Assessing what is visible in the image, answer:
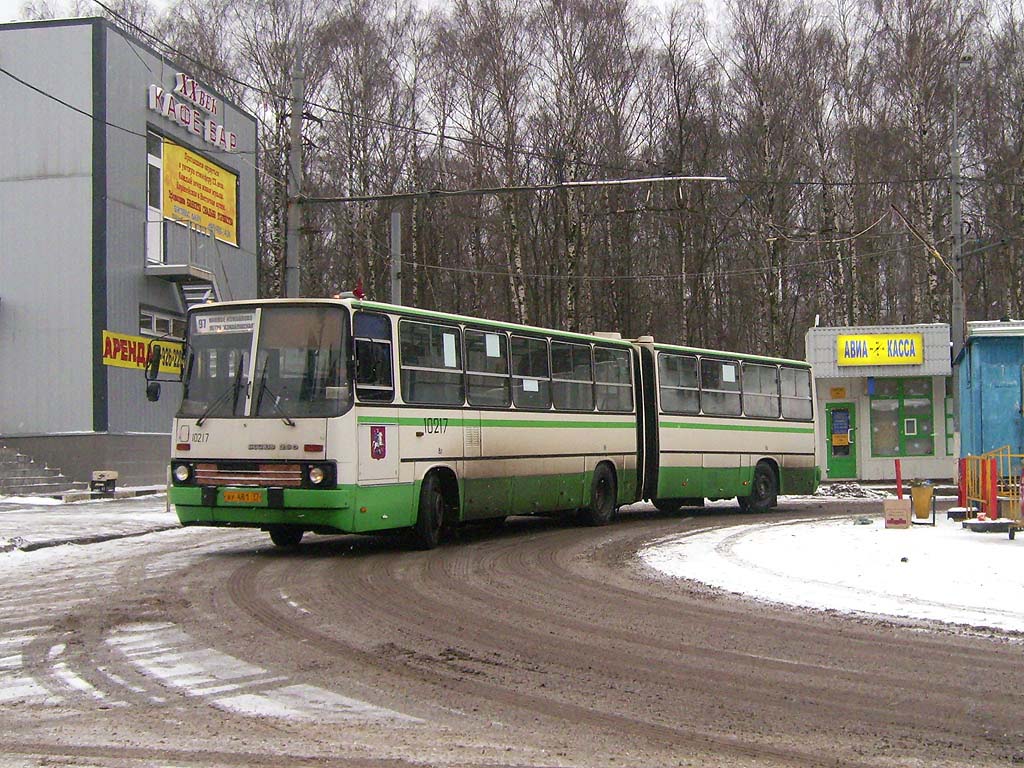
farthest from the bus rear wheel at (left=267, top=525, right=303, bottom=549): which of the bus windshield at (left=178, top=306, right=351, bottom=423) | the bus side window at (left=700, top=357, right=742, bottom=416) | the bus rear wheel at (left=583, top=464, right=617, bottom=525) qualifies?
the bus side window at (left=700, top=357, right=742, bottom=416)

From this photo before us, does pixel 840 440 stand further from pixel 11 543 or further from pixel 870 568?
pixel 11 543

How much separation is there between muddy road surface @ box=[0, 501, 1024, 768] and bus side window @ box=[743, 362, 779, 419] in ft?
36.3

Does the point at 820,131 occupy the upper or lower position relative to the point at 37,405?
upper

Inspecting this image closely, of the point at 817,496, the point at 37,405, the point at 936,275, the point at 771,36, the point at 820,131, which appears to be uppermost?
the point at 771,36

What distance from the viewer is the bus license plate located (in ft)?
43.5

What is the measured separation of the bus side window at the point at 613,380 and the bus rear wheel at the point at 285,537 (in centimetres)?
558

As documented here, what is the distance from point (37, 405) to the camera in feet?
92.2

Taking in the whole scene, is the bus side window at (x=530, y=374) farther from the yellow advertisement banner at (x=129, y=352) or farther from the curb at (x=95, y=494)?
the yellow advertisement banner at (x=129, y=352)

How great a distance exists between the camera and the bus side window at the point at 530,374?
16.7 meters

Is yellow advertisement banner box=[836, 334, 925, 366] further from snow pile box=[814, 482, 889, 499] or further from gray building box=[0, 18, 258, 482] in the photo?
gray building box=[0, 18, 258, 482]

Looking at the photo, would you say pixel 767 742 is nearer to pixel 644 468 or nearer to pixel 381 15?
pixel 644 468

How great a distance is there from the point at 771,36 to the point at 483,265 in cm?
1483

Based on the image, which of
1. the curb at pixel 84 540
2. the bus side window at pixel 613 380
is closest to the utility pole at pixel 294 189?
the curb at pixel 84 540

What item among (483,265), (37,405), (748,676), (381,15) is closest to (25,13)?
(381,15)
